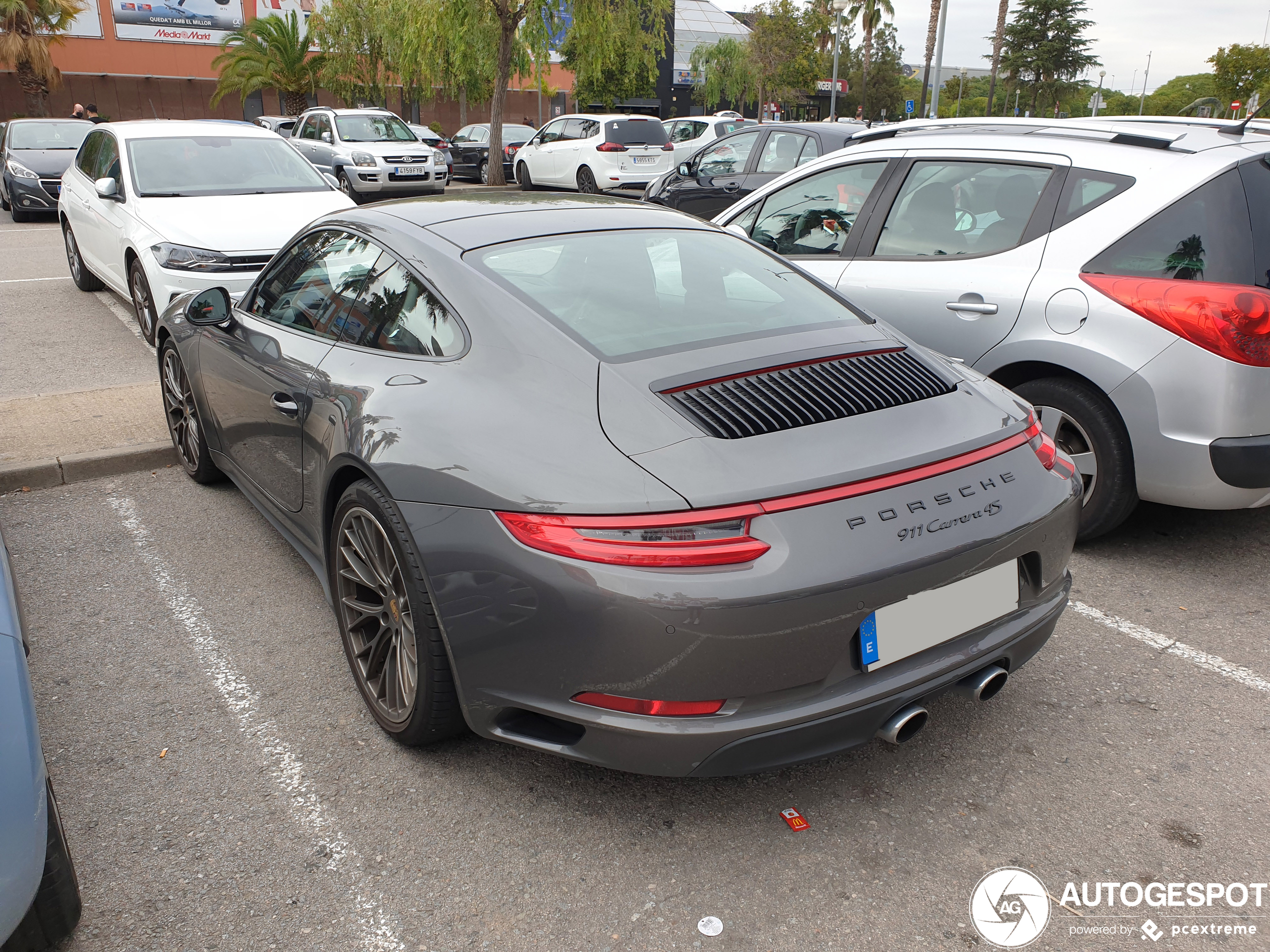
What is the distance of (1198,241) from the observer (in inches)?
142

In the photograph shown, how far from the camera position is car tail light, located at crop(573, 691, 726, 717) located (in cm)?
210

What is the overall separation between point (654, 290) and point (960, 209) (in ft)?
7.33

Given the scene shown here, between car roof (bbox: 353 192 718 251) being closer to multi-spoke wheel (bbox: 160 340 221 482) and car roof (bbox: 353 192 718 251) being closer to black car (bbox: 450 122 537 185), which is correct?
multi-spoke wheel (bbox: 160 340 221 482)

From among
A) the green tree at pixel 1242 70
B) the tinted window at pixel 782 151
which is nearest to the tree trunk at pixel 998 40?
the green tree at pixel 1242 70

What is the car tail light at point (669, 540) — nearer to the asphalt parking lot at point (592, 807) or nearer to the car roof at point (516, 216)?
the asphalt parking lot at point (592, 807)

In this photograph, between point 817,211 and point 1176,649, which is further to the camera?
point 817,211

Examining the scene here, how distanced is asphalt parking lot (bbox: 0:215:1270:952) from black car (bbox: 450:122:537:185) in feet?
68.0

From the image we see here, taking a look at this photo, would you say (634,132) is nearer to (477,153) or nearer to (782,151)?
(477,153)

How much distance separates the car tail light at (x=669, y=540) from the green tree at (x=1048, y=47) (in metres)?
68.7

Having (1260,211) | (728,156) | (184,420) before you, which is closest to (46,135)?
(728,156)

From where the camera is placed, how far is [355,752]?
2785mm

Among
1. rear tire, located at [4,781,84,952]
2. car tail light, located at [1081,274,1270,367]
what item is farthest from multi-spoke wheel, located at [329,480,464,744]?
car tail light, located at [1081,274,1270,367]

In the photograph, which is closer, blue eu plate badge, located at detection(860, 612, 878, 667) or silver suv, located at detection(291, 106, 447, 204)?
blue eu plate badge, located at detection(860, 612, 878, 667)

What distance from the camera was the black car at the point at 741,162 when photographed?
10336 millimetres
